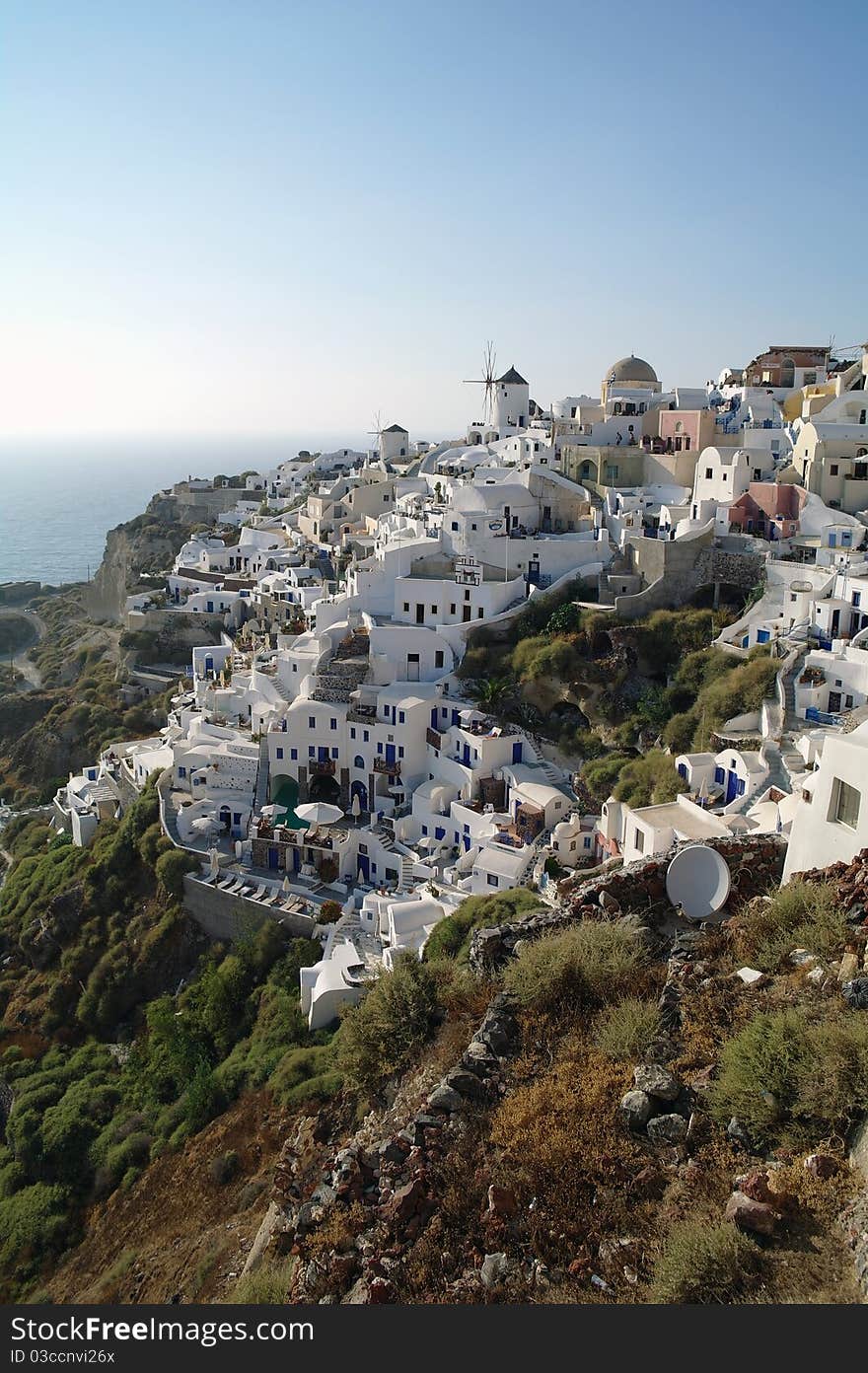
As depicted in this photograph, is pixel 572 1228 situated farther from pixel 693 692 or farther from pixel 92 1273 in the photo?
pixel 693 692

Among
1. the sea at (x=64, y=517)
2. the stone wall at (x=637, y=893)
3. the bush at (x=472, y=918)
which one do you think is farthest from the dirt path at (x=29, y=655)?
the stone wall at (x=637, y=893)

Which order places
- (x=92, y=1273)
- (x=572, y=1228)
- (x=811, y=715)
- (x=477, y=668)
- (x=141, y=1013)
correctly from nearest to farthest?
(x=572, y=1228) → (x=92, y=1273) → (x=811, y=715) → (x=141, y=1013) → (x=477, y=668)

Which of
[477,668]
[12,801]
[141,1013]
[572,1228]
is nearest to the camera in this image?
[572,1228]

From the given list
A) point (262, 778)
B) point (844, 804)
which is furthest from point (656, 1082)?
point (262, 778)

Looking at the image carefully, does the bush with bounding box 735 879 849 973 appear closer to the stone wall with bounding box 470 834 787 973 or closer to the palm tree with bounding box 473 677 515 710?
the stone wall with bounding box 470 834 787 973

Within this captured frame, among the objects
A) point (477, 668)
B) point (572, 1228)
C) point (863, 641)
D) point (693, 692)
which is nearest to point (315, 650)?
point (477, 668)

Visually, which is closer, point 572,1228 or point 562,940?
point 572,1228

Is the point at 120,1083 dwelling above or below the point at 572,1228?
below

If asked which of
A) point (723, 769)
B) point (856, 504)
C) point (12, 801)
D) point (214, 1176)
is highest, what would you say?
point (856, 504)
